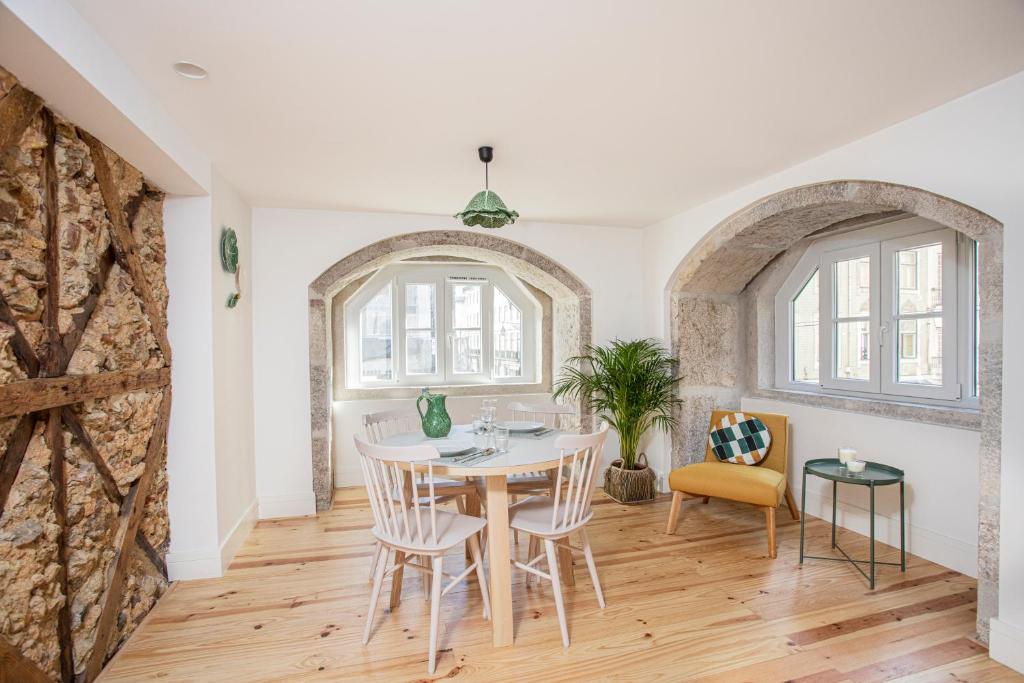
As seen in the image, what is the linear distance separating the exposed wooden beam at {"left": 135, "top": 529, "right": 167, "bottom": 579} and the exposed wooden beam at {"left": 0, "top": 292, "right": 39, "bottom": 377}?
3.57 feet

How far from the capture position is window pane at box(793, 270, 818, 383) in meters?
4.11

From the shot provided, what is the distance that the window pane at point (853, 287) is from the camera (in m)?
3.66

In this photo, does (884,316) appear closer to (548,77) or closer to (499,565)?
(548,77)

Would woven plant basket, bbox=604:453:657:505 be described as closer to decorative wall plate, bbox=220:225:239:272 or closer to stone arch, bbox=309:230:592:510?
stone arch, bbox=309:230:592:510

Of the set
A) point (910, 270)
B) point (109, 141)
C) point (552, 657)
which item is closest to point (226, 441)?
point (109, 141)

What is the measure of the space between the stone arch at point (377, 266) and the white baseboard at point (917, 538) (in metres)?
2.27

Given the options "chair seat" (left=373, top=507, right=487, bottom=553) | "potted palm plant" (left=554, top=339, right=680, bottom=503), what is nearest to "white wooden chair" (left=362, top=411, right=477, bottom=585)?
"chair seat" (left=373, top=507, right=487, bottom=553)

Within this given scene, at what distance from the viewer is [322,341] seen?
4.05 m

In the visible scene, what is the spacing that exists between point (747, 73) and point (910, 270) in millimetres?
2248

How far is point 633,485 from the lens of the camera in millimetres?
4148

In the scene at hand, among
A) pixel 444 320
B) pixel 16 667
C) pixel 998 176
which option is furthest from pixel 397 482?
pixel 444 320

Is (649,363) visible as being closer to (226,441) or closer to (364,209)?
(364,209)

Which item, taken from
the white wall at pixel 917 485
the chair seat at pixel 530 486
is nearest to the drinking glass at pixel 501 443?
the chair seat at pixel 530 486

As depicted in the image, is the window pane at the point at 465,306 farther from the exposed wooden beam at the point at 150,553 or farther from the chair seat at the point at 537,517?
the exposed wooden beam at the point at 150,553
